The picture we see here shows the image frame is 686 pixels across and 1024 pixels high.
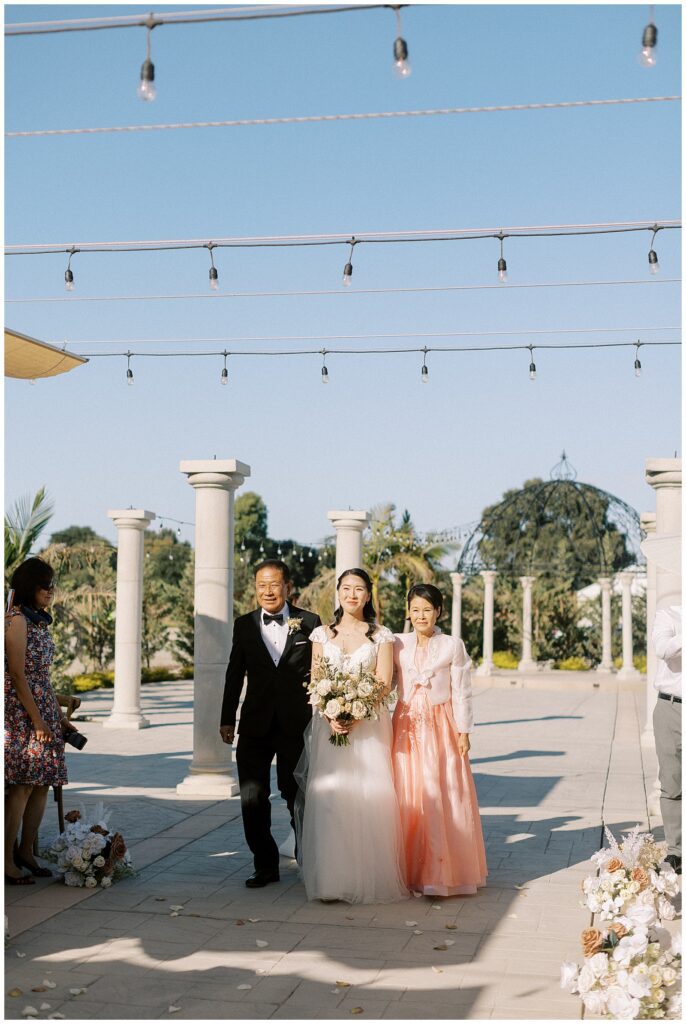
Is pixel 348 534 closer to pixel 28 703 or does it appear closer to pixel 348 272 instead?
pixel 348 272

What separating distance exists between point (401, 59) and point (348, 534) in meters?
10.8

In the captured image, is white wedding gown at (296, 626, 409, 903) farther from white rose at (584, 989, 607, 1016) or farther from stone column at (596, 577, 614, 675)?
stone column at (596, 577, 614, 675)

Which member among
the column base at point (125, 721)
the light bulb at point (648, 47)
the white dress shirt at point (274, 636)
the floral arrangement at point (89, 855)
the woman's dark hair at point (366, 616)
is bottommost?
the column base at point (125, 721)

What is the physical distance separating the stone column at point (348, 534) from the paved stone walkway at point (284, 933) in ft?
18.6

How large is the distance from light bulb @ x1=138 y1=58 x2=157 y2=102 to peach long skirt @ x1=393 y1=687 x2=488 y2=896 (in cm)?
358

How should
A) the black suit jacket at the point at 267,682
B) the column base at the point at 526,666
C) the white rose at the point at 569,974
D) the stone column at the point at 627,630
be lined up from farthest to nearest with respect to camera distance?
1. the column base at the point at 526,666
2. the stone column at the point at 627,630
3. the black suit jacket at the point at 267,682
4. the white rose at the point at 569,974

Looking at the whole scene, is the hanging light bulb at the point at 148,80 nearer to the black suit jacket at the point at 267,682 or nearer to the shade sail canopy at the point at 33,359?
the shade sail canopy at the point at 33,359

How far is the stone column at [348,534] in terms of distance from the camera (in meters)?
15.1

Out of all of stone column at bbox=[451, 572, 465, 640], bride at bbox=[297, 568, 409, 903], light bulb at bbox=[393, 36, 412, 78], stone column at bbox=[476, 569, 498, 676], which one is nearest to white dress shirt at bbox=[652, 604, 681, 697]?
bride at bbox=[297, 568, 409, 903]

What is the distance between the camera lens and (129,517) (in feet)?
53.3

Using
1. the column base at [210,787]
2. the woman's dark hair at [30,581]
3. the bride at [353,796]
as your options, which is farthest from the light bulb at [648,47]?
the column base at [210,787]

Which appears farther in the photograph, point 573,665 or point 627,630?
point 573,665

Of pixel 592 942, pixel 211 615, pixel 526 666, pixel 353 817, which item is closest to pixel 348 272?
pixel 211 615

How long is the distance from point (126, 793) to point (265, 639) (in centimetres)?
400
